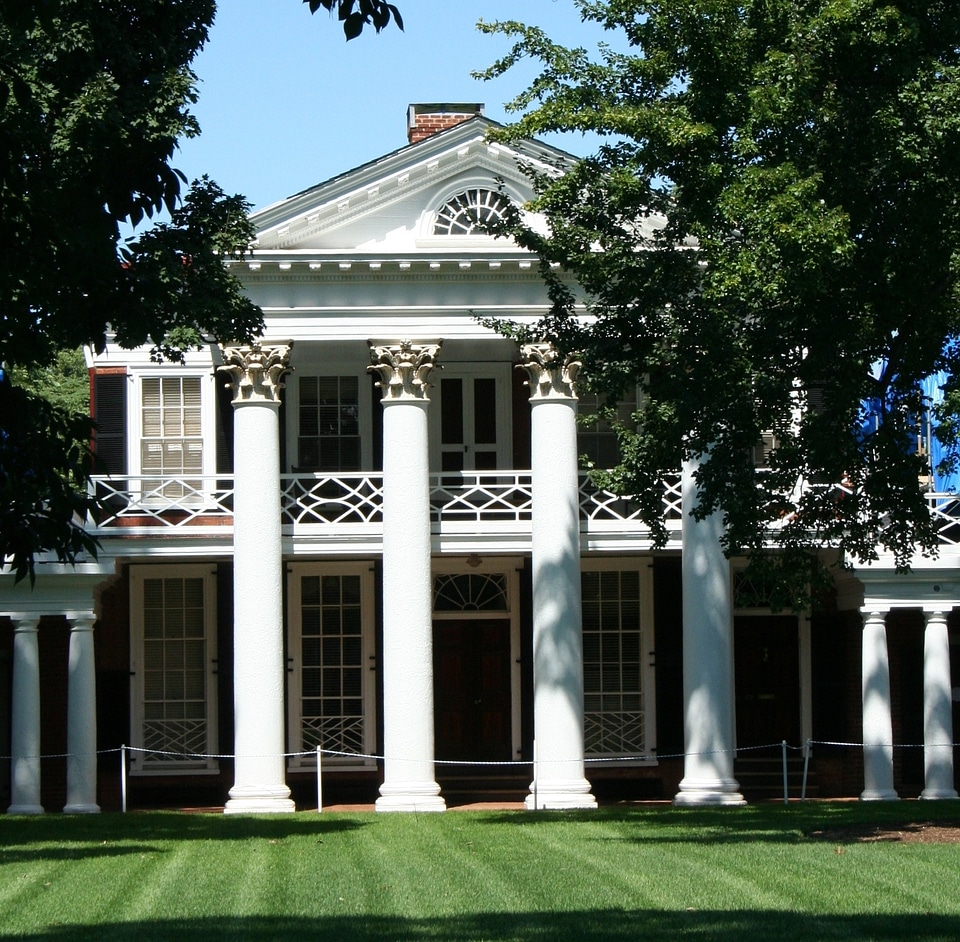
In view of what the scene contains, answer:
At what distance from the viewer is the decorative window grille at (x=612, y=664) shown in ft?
94.1

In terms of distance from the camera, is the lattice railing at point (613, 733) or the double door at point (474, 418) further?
the double door at point (474, 418)

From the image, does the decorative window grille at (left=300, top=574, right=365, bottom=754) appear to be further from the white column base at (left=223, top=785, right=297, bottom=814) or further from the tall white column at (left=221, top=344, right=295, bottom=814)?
the white column base at (left=223, top=785, right=297, bottom=814)

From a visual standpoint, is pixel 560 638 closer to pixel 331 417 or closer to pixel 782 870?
pixel 331 417

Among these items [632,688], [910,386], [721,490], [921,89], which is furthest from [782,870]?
[632,688]

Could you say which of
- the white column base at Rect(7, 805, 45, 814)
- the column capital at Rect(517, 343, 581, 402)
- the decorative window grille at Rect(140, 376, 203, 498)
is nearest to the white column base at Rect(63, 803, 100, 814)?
the white column base at Rect(7, 805, 45, 814)

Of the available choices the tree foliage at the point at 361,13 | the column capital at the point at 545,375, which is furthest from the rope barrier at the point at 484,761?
the tree foliage at the point at 361,13

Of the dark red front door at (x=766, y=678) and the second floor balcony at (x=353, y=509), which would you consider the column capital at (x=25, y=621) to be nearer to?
the second floor balcony at (x=353, y=509)

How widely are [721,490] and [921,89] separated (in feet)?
14.0

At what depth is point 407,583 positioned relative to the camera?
25031mm

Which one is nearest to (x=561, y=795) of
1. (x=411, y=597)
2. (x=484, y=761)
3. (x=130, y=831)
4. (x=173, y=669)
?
(x=411, y=597)

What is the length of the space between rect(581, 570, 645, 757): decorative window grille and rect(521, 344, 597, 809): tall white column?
11.1ft

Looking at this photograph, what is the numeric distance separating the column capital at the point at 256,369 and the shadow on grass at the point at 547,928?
14.3 meters

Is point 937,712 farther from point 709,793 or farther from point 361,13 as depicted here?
point 361,13

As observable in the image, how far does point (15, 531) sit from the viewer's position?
980 centimetres
